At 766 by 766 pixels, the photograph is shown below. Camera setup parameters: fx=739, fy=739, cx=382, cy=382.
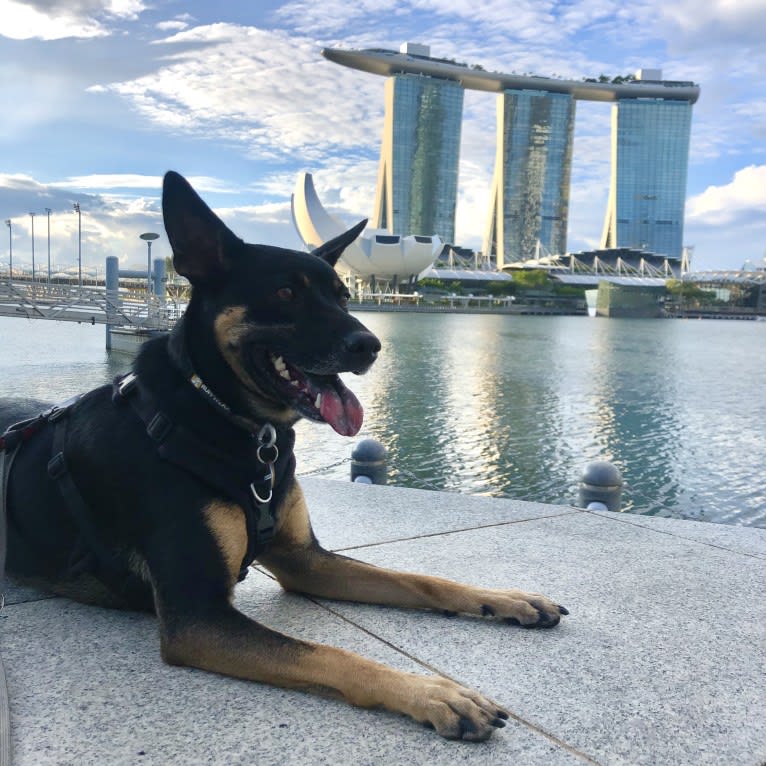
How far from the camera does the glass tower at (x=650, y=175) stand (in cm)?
13262

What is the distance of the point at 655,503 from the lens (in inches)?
403

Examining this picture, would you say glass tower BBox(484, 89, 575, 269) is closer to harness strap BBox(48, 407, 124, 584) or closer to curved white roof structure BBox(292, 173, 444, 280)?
curved white roof structure BBox(292, 173, 444, 280)

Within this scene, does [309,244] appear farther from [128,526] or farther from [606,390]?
[128,526]

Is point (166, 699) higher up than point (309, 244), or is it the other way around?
point (309, 244)

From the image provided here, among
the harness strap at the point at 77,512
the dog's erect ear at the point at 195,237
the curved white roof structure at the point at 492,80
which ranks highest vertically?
the curved white roof structure at the point at 492,80

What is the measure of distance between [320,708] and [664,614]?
56.1 inches

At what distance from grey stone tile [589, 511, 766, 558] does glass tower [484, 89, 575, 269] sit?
425 feet

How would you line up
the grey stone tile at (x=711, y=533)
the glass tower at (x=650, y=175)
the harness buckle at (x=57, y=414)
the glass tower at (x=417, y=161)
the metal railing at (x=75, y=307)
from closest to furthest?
the harness buckle at (x=57, y=414), the grey stone tile at (x=711, y=533), the metal railing at (x=75, y=307), the glass tower at (x=417, y=161), the glass tower at (x=650, y=175)

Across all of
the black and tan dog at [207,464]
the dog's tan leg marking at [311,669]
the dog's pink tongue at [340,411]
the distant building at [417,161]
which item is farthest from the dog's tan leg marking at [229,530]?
the distant building at [417,161]

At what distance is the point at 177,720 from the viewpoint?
1.86 m

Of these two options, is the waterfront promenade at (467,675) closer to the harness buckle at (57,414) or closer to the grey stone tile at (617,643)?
the grey stone tile at (617,643)

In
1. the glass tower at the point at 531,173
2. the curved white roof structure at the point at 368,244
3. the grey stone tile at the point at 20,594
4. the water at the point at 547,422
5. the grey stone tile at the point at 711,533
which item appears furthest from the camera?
the glass tower at the point at 531,173

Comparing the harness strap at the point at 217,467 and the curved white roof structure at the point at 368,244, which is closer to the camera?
the harness strap at the point at 217,467

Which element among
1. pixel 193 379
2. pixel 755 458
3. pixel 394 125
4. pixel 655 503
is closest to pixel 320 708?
pixel 193 379
